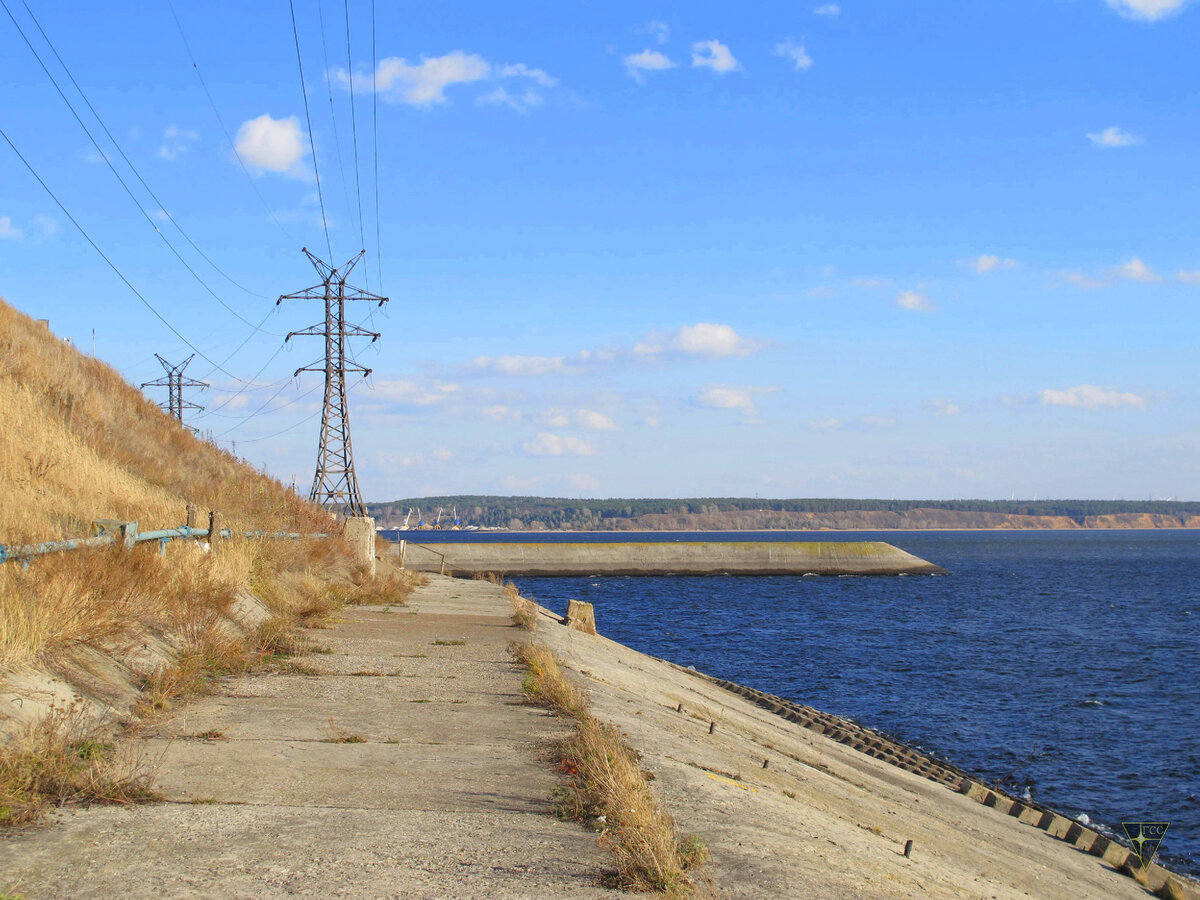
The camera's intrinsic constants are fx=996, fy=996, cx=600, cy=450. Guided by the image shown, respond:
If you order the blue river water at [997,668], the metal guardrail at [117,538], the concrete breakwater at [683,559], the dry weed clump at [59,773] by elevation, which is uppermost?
the metal guardrail at [117,538]

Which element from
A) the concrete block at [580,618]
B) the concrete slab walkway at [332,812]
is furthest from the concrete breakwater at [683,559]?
the concrete slab walkway at [332,812]

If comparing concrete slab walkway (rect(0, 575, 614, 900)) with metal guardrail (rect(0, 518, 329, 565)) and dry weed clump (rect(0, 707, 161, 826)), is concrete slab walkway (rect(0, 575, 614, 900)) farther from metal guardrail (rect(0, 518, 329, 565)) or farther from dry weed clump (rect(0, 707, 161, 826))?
metal guardrail (rect(0, 518, 329, 565))

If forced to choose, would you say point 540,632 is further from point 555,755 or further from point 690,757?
point 555,755

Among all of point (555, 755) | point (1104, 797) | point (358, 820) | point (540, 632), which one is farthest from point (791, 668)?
point (358, 820)

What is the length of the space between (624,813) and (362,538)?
17.2 m

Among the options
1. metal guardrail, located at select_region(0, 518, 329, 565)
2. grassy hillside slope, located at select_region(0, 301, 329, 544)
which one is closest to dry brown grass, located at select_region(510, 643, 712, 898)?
metal guardrail, located at select_region(0, 518, 329, 565)

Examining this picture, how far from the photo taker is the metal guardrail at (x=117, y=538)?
736 cm

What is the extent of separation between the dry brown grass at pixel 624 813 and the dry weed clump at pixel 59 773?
2.32m

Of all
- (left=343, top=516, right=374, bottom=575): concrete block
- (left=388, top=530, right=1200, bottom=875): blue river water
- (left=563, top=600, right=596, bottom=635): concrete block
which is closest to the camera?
(left=388, top=530, right=1200, bottom=875): blue river water

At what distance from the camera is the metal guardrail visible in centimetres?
736

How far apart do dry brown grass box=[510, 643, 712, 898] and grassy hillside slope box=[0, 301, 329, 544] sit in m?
4.72

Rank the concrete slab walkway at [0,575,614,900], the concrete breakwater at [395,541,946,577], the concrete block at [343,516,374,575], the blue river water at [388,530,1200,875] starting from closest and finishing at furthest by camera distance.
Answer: the concrete slab walkway at [0,575,614,900]
the blue river water at [388,530,1200,875]
the concrete block at [343,516,374,575]
the concrete breakwater at [395,541,946,577]

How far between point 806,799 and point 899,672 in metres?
22.0

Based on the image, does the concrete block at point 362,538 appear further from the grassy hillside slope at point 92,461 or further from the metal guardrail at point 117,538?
the metal guardrail at point 117,538
